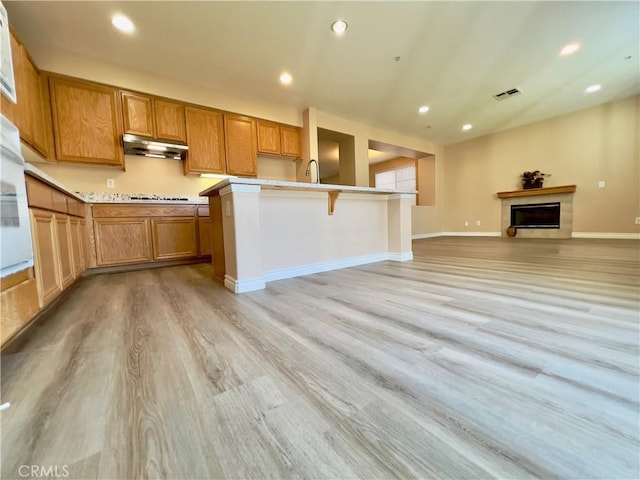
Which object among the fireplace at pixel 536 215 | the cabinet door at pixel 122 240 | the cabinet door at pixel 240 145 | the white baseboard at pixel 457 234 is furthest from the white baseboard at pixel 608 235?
the cabinet door at pixel 122 240

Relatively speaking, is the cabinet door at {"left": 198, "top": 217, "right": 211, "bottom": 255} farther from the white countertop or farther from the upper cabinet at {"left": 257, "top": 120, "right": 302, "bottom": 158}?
the upper cabinet at {"left": 257, "top": 120, "right": 302, "bottom": 158}

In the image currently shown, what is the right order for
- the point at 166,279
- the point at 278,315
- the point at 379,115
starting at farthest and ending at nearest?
the point at 379,115 → the point at 166,279 → the point at 278,315

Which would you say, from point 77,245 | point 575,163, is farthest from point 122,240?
point 575,163

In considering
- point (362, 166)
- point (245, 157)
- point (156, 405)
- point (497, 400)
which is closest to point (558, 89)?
point (362, 166)

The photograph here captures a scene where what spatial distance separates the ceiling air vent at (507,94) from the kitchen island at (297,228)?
3.24 m

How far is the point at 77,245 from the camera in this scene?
2.45m

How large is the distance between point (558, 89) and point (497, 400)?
20.2 ft

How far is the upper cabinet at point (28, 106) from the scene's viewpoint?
221 cm

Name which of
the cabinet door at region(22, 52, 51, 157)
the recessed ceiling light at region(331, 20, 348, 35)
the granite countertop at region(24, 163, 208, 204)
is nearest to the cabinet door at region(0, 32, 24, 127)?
the cabinet door at region(22, 52, 51, 157)

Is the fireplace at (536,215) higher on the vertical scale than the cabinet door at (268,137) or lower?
lower

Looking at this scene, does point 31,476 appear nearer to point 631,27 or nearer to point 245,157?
point 245,157

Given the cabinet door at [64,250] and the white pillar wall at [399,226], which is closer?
the cabinet door at [64,250]

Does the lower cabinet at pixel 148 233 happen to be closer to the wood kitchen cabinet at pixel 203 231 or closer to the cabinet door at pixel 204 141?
the wood kitchen cabinet at pixel 203 231

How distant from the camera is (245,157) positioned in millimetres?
4176
